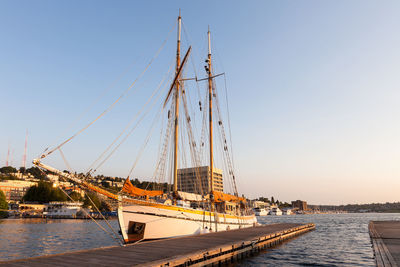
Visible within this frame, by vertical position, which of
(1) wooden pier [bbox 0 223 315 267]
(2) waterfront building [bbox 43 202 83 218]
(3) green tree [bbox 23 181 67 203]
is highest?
(3) green tree [bbox 23 181 67 203]

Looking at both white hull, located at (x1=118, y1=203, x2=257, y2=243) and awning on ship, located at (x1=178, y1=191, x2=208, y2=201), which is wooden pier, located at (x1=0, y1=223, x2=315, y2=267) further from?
awning on ship, located at (x1=178, y1=191, x2=208, y2=201)

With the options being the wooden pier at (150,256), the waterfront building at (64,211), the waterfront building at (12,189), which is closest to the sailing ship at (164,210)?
the wooden pier at (150,256)

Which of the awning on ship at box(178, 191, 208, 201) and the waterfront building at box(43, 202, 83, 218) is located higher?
the awning on ship at box(178, 191, 208, 201)

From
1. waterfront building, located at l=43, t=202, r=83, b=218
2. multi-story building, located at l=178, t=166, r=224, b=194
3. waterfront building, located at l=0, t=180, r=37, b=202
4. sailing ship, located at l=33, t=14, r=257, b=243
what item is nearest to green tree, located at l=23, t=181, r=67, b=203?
waterfront building, located at l=43, t=202, r=83, b=218

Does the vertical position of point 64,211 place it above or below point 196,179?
below

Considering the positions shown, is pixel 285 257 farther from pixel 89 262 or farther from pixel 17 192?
pixel 17 192

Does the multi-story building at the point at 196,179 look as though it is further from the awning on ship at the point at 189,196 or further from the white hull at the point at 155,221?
the white hull at the point at 155,221

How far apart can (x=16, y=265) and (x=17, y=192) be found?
20715 cm

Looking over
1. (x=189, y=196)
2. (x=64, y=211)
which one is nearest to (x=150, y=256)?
(x=189, y=196)

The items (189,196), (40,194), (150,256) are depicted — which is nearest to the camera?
(150,256)

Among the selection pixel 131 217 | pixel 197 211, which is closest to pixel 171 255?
pixel 131 217

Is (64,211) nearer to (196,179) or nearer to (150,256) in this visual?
(196,179)

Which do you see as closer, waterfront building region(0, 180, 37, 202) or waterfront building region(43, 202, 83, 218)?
waterfront building region(43, 202, 83, 218)

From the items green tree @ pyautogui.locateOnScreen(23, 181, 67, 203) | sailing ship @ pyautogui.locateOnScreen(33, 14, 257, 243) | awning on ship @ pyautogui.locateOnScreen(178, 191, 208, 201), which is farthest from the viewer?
green tree @ pyautogui.locateOnScreen(23, 181, 67, 203)
